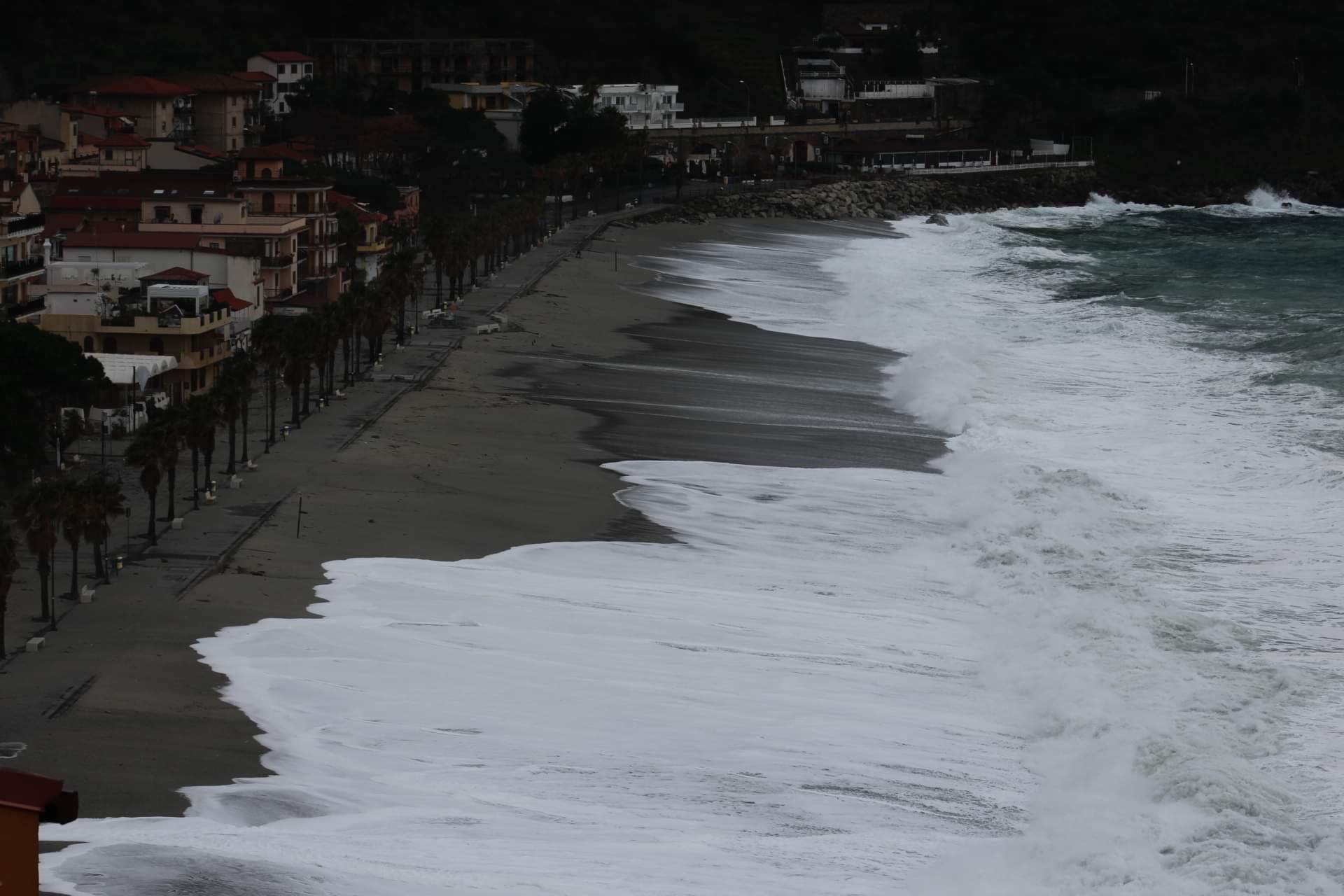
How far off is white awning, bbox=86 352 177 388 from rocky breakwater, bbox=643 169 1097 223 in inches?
2570

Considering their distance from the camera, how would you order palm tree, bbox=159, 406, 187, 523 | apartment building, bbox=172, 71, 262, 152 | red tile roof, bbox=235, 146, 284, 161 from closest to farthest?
1. palm tree, bbox=159, 406, 187, 523
2. red tile roof, bbox=235, 146, 284, 161
3. apartment building, bbox=172, 71, 262, 152

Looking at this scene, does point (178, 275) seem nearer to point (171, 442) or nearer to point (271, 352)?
point (271, 352)

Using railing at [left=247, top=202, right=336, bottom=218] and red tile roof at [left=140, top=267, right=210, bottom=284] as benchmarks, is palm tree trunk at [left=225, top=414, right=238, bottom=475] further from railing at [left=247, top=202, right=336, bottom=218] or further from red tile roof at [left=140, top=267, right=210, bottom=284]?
railing at [left=247, top=202, right=336, bottom=218]

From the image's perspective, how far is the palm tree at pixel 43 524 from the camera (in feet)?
107

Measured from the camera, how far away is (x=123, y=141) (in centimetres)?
9950

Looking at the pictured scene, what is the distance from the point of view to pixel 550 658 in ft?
103

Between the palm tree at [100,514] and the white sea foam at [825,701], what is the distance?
3681mm

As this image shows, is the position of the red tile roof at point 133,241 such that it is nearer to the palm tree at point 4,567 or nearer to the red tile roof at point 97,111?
the palm tree at point 4,567

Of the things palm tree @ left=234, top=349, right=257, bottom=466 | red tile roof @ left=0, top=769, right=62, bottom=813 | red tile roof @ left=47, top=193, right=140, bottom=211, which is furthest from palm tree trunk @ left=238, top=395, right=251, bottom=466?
red tile roof @ left=47, top=193, right=140, bottom=211

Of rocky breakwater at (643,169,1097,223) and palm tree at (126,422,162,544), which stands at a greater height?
rocky breakwater at (643,169,1097,223)

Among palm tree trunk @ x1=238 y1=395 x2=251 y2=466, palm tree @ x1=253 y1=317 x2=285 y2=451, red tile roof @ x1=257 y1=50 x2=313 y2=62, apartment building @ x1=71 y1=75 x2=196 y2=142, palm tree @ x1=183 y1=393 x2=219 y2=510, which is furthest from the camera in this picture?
red tile roof @ x1=257 y1=50 x2=313 y2=62

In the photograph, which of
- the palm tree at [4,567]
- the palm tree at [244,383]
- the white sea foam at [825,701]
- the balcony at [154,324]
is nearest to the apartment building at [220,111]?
the balcony at [154,324]

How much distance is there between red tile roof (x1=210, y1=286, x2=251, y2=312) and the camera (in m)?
62.3

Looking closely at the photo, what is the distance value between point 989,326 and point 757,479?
33486mm
